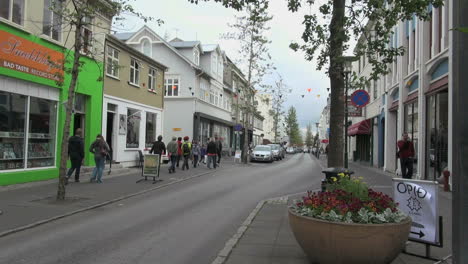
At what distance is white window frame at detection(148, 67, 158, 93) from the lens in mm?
24395

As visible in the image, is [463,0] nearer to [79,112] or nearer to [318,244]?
[318,244]

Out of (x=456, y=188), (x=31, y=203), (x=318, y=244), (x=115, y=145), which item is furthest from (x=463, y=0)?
(x=115, y=145)

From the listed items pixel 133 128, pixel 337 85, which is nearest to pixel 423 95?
pixel 337 85

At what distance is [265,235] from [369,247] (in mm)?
2813

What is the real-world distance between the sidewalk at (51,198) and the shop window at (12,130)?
32.9 inches

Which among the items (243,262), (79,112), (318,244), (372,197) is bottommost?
(243,262)

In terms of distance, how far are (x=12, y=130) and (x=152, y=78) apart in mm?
12783

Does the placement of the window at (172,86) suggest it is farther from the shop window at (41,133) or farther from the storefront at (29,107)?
the shop window at (41,133)

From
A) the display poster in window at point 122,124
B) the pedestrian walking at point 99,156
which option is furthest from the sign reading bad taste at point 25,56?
the display poster in window at point 122,124

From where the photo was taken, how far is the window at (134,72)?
2191 centimetres

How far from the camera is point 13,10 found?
41.4 feet

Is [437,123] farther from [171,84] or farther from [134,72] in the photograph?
[171,84]

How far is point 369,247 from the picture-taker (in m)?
4.52

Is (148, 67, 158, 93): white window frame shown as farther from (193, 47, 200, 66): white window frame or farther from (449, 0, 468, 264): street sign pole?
(449, 0, 468, 264): street sign pole
